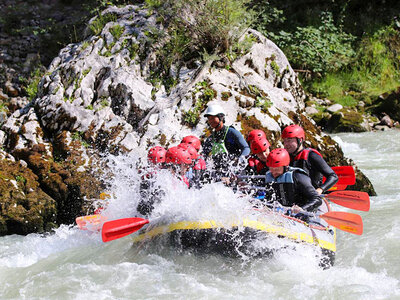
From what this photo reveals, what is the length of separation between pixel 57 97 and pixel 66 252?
312 cm

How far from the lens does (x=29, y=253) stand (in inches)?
197

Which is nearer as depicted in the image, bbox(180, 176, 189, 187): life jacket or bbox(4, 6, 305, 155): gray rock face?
bbox(180, 176, 189, 187): life jacket

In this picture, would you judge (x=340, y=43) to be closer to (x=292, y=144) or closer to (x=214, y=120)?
(x=214, y=120)

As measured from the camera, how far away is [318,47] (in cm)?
1275

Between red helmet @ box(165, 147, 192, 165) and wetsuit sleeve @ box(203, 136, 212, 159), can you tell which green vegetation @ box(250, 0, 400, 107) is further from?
red helmet @ box(165, 147, 192, 165)

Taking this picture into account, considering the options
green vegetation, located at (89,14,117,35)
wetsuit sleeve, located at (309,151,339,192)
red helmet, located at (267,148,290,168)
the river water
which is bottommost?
the river water

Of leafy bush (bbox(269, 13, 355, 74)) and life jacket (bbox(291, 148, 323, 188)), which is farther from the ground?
leafy bush (bbox(269, 13, 355, 74))

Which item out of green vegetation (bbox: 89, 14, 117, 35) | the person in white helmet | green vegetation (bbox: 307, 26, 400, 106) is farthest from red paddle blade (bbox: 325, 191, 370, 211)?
green vegetation (bbox: 307, 26, 400, 106)

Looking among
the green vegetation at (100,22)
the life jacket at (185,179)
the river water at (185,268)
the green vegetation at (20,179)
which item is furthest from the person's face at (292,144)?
the green vegetation at (100,22)

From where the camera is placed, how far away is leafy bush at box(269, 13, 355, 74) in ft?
40.9

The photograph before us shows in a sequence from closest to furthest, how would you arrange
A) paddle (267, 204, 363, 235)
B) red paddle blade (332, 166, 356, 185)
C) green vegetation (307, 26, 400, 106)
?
paddle (267, 204, 363, 235), red paddle blade (332, 166, 356, 185), green vegetation (307, 26, 400, 106)

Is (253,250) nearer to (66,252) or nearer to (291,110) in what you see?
(66,252)

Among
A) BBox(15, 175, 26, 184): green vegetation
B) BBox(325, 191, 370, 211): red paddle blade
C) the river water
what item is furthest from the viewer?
BBox(15, 175, 26, 184): green vegetation

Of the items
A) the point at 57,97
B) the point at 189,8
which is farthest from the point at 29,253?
the point at 189,8
